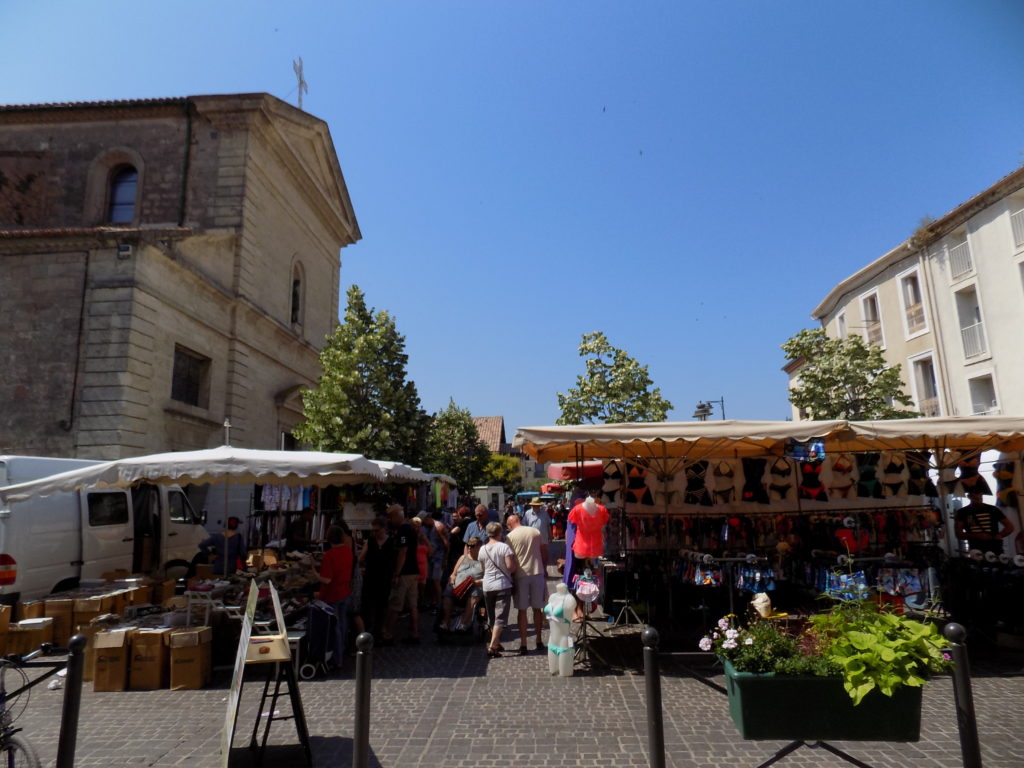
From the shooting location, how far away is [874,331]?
2758 cm

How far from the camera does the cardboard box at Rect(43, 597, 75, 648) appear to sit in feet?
25.5

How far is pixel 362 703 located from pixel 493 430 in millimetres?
65602

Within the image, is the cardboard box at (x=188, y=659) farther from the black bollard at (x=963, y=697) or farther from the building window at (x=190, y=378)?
the building window at (x=190, y=378)

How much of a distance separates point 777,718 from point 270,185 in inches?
933

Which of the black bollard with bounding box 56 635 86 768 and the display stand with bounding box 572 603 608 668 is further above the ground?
the black bollard with bounding box 56 635 86 768

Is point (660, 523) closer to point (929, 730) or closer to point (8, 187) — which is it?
point (929, 730)

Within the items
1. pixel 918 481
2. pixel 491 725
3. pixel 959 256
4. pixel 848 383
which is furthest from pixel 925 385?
pixel 491 725

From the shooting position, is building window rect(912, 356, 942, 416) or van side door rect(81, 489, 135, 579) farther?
building window rect(912, 356, 942, 416)

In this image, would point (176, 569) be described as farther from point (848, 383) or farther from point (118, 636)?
point (848, 383)

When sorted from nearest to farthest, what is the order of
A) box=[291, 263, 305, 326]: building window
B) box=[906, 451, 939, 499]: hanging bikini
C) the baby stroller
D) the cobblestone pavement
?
the cobblestone pavement → the baby stroller → box=[906, 451, 939, 499]: hanging bikini → box=[291, 263, 305, 326]: building window

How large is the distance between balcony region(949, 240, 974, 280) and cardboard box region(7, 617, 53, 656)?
26.7 meters

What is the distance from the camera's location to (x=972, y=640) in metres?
7.70

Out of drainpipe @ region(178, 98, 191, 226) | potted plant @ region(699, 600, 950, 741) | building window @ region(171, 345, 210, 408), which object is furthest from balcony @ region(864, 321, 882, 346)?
potted plant @ region(699, 600, 950, 741)

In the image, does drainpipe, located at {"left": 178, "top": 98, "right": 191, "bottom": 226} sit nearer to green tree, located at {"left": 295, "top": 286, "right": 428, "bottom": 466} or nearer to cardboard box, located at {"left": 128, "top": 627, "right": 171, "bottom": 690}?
green tree, located at {"left": 295, "top": 286, "right": 428, "bottom": 466}
